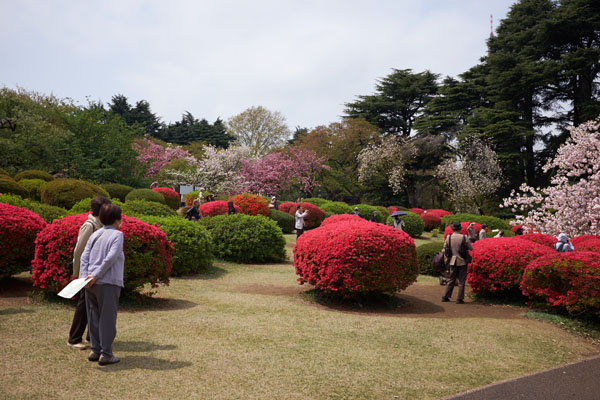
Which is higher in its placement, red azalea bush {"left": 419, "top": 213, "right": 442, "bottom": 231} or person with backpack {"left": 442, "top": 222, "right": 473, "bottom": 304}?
red azalea bush {"left": 419, "top": 213, "right": 442, "bottom": 231}

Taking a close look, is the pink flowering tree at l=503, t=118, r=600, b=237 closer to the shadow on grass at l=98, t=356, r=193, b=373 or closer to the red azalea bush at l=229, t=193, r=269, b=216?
the red azalea bush at l=229, t=193, r=269, b=216

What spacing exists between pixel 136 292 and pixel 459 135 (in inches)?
1261

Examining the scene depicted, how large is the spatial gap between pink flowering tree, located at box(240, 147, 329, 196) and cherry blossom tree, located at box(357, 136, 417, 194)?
3.69 m

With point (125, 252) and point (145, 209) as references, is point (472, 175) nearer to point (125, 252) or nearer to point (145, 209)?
point (145, 209)

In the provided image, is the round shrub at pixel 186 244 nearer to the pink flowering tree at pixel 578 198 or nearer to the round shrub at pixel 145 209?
the round shrub at pixel 145 209

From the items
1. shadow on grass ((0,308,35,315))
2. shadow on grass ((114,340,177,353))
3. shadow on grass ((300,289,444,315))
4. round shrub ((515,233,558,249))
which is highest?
round shrub ((515,233,558,249))

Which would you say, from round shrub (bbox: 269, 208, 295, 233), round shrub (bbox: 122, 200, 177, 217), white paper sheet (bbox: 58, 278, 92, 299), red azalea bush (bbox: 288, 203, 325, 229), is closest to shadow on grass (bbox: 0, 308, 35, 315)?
white paper sheet (bbox: 58, 278, 92, 299)

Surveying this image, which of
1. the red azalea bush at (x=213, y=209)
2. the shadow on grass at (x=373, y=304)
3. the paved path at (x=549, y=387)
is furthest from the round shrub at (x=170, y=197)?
the paved path at (x=549, y=387)

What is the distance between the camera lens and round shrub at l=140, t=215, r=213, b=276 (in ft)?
32.9

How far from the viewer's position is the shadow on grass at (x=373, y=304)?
26.3 feet

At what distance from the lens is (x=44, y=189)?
1481cm

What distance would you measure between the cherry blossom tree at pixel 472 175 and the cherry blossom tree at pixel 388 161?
13.3 ft

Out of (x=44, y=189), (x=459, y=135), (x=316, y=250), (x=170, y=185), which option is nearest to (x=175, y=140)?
(x=170, y=185)

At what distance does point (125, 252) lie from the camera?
664cm
